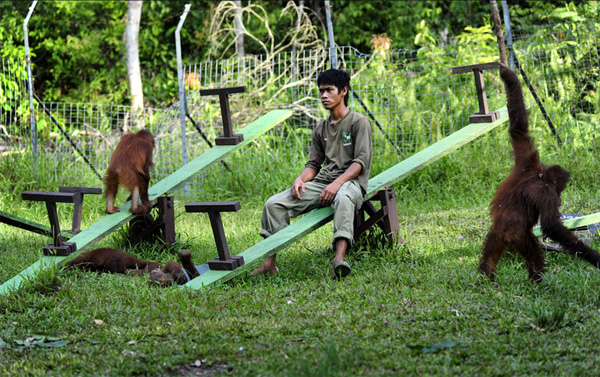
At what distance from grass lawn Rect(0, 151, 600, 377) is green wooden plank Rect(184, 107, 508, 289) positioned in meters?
0.16

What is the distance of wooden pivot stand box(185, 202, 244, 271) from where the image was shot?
4.99 meters

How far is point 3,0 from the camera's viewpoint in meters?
16.5

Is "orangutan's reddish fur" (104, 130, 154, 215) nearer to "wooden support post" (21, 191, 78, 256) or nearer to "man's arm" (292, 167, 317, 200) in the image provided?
"wooden support post" (21, 191, 78, 256)

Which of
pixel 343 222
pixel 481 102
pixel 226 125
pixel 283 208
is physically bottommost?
pixel 343 222

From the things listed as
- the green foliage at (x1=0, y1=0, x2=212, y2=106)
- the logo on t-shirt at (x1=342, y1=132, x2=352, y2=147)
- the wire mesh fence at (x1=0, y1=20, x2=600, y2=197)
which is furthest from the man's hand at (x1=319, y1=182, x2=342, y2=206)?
the green foliage at (x1=0, y1=0, x2=212, y2=106)

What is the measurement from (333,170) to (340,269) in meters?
0.99

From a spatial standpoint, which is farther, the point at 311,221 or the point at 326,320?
the point at 311,221

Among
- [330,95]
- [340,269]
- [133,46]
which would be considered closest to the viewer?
[340,269]

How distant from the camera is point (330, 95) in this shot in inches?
227

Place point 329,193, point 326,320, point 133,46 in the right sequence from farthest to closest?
point 133,46 → point 329,193 → point 326,320

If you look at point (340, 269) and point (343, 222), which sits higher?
A: point (343, 222)

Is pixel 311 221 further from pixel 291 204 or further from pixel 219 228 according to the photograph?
pixel 219 228

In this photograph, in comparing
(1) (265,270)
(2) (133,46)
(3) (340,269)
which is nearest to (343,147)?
(3) (340,269)

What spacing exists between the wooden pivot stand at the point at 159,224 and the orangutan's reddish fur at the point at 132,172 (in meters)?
0.21
